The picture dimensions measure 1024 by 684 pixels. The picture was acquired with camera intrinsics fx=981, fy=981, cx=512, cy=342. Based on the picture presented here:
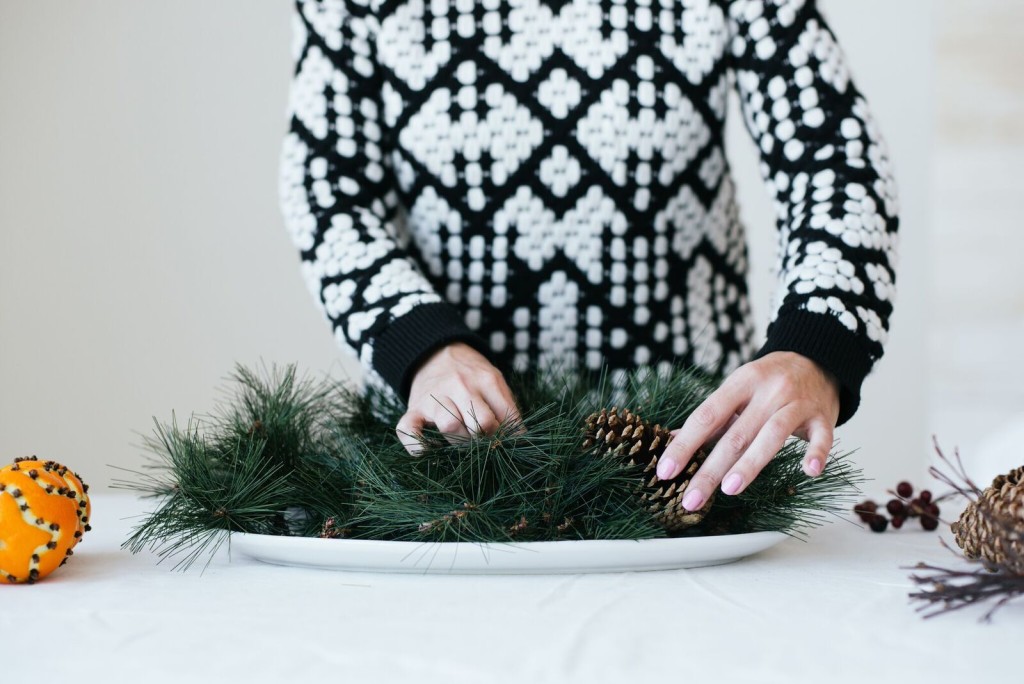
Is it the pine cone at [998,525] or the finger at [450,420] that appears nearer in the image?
the pine cone at [998,525]

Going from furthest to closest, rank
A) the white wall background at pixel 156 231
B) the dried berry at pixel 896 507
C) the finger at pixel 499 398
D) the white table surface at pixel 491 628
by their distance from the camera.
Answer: the white wall background at pixel 156 231 → the dried berry at pixel 896 507 → the finger at pixel 499 398 → the white table surface at pixel 491 628

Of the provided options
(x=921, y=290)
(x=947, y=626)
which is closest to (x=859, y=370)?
(x=947, y=626)

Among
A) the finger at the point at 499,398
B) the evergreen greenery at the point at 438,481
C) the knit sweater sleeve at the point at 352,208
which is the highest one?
the knit sweater sleeve at the point at 352,208

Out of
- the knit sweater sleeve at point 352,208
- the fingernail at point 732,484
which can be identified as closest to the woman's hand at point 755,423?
the fingernail at point 732,484

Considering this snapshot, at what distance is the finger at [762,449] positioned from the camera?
1.90 ft

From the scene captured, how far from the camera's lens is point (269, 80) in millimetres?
2383

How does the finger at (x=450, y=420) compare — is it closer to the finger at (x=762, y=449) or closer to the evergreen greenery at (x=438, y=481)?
the evergreen greenery at (x=438, y=481)

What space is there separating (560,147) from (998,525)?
0.63 meters

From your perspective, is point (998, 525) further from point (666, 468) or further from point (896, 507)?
point (896, 507)

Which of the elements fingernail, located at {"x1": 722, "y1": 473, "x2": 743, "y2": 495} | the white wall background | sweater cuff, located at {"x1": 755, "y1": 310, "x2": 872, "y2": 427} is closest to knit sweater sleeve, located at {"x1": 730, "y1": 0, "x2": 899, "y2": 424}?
sweater cuff, located at {"x1": 755, "y1": 310, "x2": 872, "y2": 427}

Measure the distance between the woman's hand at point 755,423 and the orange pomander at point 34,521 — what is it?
337 mm

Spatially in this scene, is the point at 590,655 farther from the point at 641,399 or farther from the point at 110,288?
the point at 110,288

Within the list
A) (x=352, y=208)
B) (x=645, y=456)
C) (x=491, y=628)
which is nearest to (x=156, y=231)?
(x=352, y=208)

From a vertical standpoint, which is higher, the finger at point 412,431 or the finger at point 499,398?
the finger at point 499,398
